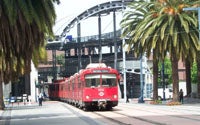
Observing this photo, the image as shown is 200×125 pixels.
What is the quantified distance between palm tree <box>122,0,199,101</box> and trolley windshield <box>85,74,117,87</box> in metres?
10.0

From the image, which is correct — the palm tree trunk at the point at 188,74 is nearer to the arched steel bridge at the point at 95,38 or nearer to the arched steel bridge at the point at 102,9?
the arched steel bridge at the point at 95,38

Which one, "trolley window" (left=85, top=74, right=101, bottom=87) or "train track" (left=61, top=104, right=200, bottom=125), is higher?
"trolley window" (left=85, top=74, right=101, bottom=87)

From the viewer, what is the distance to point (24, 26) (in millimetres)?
21906

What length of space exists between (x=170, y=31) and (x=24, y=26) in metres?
26.2

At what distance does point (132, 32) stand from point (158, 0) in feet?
17.0

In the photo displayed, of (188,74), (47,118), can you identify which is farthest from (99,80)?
(188,74)

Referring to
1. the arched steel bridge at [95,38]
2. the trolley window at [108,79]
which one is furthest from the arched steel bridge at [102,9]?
the trolley window at [108,79]

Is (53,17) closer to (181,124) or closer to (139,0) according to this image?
(181,124)

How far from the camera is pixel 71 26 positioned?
96.9m

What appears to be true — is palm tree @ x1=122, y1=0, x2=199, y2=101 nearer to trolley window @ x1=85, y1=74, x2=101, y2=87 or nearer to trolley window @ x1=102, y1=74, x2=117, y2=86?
trolley window @ x1=102, y1=74, x2=117, y2=86

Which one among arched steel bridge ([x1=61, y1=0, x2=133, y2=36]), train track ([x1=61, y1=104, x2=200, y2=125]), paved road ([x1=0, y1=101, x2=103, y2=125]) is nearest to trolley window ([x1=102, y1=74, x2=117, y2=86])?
paved road ([x1=0, y1=101, x2=103, y2=125])

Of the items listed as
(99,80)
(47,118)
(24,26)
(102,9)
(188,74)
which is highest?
(102,9)

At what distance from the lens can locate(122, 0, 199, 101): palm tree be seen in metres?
46.8

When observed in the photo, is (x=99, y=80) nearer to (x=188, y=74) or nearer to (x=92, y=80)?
(x=92, y=80)
